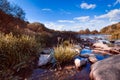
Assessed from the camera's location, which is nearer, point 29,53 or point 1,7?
point 29,53

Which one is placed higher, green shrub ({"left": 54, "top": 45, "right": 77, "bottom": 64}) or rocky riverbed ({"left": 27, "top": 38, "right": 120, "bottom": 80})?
green shrub ({"left": 54, "top": 45, "right": 77, "bottom": 64})

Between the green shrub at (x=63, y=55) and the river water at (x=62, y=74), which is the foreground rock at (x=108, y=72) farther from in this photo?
the green shrub at (x=63, y=55)

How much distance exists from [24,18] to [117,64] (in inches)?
494

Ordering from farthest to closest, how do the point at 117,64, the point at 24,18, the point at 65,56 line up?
the point at 24,18 < the point at 65,56 < the point at 117,64

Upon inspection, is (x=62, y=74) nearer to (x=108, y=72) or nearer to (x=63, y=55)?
(x=63, y=55)

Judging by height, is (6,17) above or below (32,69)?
above

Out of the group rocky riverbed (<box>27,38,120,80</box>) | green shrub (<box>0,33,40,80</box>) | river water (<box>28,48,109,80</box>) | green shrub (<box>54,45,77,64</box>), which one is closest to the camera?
rocky riverbed (<box>27,38,120,80</box>)

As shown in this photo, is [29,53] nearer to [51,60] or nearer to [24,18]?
[51,60]

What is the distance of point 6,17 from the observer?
42.7 feet

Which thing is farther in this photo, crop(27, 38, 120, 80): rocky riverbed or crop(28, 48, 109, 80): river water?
crop(28, 48, 109, 80): river water

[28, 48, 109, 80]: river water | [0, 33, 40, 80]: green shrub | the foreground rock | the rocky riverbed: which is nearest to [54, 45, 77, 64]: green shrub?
the rocky riverbed


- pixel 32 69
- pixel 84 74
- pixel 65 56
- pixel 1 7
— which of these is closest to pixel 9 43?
pixel 32 69

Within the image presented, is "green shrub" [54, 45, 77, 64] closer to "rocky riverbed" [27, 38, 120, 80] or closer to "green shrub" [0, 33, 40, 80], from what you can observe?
"rocky riverbed" [27, 38, 120, 80]

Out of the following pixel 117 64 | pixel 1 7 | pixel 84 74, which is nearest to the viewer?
pixel 117 64
